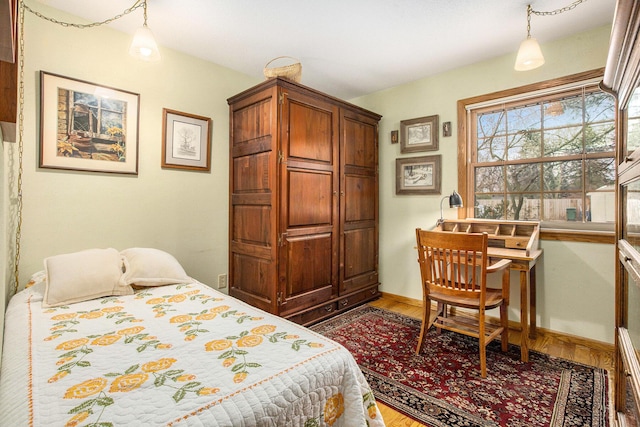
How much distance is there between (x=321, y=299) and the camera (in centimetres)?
298

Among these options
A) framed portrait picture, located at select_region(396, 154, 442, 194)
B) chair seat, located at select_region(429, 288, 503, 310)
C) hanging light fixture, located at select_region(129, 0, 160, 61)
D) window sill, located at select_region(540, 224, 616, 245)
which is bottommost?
chair seat, located at select_region(429, 288, 503, 310)

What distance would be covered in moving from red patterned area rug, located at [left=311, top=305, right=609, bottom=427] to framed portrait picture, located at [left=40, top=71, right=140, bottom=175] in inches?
89.9

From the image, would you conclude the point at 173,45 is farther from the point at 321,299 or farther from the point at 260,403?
the point at 260,403

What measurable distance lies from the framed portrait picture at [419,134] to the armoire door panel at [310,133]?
97 centimetres

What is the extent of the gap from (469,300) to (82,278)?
251 centimetres

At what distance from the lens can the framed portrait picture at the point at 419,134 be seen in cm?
331

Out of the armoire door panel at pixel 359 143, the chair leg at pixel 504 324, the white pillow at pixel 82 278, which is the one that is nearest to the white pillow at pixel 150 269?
the white pillow at pixel 82 278

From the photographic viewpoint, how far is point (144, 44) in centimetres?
200

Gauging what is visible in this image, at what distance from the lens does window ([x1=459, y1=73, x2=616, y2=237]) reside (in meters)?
2.49

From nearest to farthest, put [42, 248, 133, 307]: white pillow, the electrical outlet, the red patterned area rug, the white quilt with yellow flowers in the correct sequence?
the white quilt with yellow flowers, the red patterned area rug, [42, 248, 133, 307]: white pillow, the electrical outlet

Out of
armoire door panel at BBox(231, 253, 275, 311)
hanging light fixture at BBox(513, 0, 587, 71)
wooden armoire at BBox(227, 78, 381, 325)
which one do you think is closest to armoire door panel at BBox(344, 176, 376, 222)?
wooden armoire at BBox(227, 78, 381, 325)

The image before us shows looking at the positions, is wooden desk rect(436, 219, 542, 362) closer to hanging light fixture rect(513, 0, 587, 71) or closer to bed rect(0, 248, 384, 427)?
hanging light fixture rect(513, 0, 587, 71)

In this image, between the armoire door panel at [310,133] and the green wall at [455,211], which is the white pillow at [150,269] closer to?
the armoire door panel at [310,133]

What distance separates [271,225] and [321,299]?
92cm
